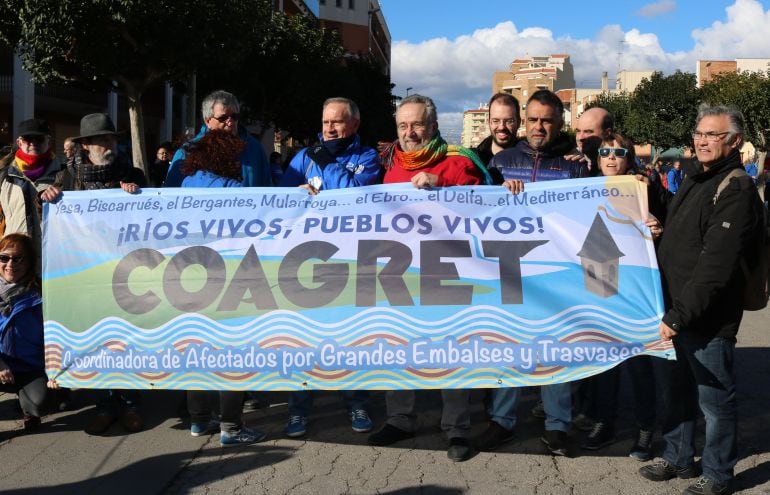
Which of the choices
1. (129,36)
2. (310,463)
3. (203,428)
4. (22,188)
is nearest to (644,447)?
(310,463)

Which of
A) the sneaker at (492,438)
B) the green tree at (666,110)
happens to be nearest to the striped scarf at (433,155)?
the sneaker at (492,438)

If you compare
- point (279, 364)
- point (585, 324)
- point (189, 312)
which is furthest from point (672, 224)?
point (189, 312)

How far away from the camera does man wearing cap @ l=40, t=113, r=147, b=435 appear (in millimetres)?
4918

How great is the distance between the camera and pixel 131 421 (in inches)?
193

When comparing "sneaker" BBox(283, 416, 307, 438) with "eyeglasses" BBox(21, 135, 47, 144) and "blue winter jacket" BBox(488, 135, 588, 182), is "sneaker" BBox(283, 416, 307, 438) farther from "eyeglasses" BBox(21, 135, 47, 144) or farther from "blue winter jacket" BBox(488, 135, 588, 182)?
"eyeglasses" BBox(21, 135, 47, 144)

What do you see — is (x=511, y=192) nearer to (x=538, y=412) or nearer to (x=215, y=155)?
(x=538, y=412)

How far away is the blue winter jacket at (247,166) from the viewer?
4.96 m

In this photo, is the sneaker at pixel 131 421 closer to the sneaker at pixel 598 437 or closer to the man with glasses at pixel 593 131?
the sneaker at pixel 598 437

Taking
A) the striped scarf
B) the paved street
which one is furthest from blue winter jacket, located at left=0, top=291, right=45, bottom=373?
the striped scarf

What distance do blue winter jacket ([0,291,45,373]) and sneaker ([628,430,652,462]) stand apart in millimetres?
3666

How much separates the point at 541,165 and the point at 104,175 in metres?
2.76

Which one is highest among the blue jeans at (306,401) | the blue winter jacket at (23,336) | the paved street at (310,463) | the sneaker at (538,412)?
the blue winter jacket at (23,336)

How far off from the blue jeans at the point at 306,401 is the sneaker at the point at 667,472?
1790 mm

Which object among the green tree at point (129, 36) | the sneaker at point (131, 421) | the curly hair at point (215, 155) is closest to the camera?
the curly hair at point (215, 155)
